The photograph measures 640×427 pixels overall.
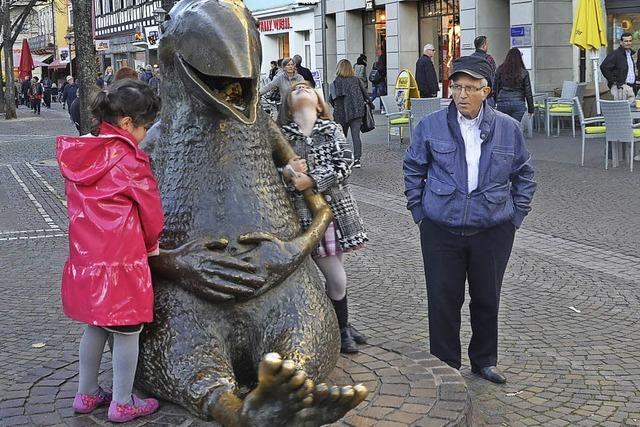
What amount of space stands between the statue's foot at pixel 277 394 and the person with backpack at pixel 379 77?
2403 cm

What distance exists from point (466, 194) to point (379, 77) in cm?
2252

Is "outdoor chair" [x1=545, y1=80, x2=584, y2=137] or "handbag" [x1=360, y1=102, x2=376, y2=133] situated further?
"outdoor chair" [x1=545, y1=80, x2=584, y2=137]

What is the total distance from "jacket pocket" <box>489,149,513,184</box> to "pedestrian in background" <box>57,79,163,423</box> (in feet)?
6.11

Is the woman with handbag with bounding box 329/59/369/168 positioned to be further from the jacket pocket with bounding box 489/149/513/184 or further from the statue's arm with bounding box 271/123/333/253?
the statue's arm with bounding box 271/123/333/253

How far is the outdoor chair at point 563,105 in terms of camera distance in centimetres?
1715

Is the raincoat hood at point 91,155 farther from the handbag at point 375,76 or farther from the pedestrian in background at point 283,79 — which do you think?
the handbag at point 375,76

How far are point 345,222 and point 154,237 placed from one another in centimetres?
148

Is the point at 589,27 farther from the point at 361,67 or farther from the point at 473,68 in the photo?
the point at 473,68

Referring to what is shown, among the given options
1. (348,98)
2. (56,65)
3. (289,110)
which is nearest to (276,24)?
(348,98)

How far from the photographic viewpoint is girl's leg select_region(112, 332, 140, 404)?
11.5ft

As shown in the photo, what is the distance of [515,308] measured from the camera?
21.1 feet

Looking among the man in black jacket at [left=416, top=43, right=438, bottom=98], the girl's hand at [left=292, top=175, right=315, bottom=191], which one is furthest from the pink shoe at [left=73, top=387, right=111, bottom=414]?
the man in black jacket at [left=416, top=43, right=438, bottom=98]

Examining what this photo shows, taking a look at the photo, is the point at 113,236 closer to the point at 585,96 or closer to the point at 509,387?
the point at 509,387

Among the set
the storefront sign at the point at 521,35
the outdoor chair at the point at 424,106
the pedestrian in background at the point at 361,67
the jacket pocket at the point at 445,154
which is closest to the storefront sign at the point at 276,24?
the pedestrian in background at the point at 361,67
